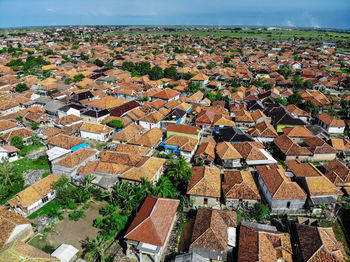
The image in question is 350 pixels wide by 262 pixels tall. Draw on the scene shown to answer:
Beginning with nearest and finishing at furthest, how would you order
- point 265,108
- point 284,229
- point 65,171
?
point 284,229 → point 65,171 → point 265,108

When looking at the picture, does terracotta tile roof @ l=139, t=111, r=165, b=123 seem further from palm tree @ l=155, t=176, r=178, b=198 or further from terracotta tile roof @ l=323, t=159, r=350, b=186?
terracotta tile roof @ l=323, t=159, r=350, b=186

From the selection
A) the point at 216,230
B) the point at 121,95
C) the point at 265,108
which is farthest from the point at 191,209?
the point at 121,95

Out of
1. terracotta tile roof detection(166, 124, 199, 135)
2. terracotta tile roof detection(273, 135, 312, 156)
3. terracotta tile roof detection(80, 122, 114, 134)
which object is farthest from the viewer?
terracotta tile roof detection(80, 122, 114, 134)

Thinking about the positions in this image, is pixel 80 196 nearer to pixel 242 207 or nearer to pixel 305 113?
pixel 242 207

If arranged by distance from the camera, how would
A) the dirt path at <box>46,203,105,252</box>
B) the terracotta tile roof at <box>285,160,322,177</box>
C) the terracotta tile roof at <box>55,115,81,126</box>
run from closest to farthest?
the dirt path at <box>46,203,105,252</box> → the terracotta tile roof at <box>285,160,322,177</box> → the terracotta tile roof at <box>55,115,81,126</box>

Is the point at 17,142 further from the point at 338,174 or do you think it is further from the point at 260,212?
the point at 338,174

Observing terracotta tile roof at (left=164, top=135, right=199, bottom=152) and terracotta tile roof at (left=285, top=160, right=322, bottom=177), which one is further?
terracotta tile roof at (left=164, top=135, right=199, bottom=152)

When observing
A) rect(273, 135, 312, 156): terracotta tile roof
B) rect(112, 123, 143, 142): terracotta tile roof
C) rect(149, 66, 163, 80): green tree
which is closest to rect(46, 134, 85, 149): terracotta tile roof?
rect(112, 123, 143, 142): terracotta tile roof
